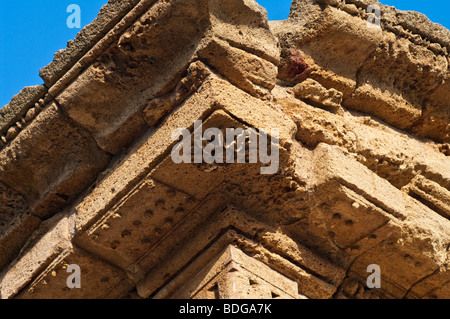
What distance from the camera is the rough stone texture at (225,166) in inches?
180

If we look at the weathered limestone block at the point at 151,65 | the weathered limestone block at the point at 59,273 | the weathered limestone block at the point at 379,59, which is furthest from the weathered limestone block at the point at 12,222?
the weathered limestone block at the point at 379,59

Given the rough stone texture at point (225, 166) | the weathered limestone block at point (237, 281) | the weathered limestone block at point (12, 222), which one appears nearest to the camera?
the weathered limestone block at point (237, 281)

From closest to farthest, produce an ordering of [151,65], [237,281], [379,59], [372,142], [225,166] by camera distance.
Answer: [237,281] < [225,166] < [151,65] < [372,142] < [379,59]

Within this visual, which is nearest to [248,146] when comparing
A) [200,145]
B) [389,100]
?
[200,145]

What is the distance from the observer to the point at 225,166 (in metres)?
4.48

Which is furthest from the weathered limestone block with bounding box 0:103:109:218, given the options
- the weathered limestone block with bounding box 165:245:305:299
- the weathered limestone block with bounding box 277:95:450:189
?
the weathered limestone block with bounding box 277:95:450:189

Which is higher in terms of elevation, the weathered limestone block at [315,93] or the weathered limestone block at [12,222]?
the weathered limestone block at [315,93]

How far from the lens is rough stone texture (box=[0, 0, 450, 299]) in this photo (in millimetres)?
4582

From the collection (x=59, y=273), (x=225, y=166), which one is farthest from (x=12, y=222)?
(x=225, y=166)

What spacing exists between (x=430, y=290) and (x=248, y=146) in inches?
63.5

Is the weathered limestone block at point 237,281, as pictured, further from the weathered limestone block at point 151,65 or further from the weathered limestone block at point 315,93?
the weathered limestone block at point 315,93

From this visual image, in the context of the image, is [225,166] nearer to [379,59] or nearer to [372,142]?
[372,142]

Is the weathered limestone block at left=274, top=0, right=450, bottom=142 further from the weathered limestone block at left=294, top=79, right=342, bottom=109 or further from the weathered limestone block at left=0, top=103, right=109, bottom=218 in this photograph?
the weathered limestone block at left=0, top=103, right=109, bottom=218

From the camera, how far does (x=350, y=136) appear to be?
16.5ft
